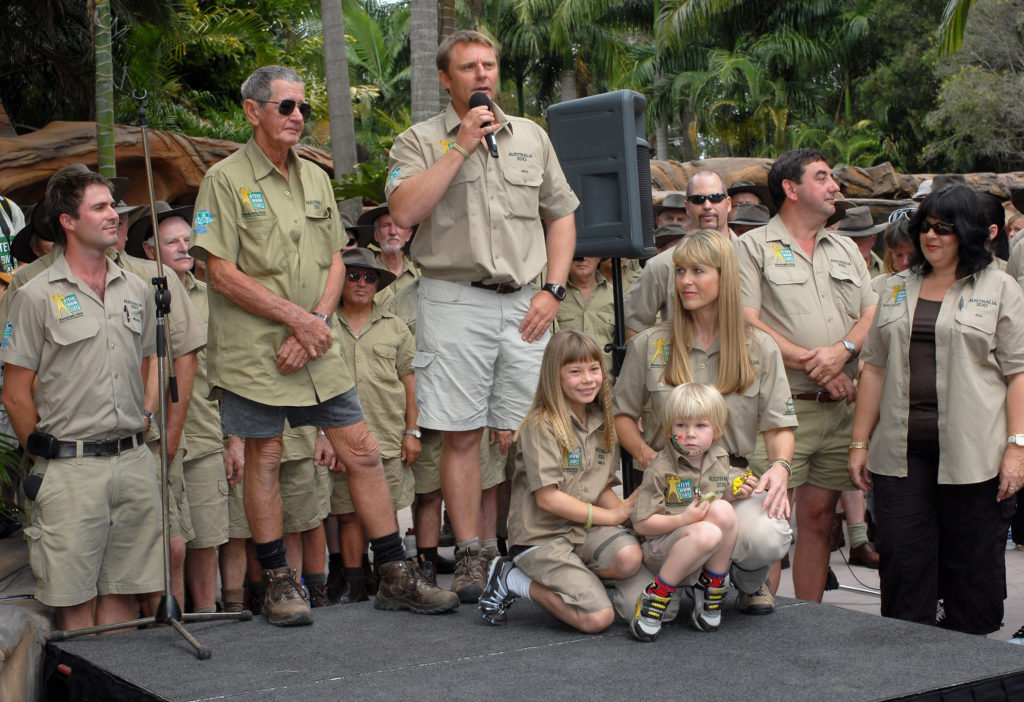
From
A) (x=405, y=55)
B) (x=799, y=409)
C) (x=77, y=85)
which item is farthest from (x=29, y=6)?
(x=405, y=55)

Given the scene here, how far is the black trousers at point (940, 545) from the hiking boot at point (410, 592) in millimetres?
1706

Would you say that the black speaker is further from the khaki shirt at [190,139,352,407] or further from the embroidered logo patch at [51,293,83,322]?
the embroidered logo patch at [51,293,83,322]

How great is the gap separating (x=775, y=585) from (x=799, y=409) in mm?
742

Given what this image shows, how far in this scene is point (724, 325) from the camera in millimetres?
4129

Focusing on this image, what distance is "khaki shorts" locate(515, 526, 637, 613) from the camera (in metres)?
3.86

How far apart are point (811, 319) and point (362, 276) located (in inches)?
89.6

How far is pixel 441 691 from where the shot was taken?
3.27 metres

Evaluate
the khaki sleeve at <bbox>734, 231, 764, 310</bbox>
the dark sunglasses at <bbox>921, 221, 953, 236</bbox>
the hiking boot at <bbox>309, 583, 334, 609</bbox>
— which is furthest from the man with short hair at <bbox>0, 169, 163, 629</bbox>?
the dark sunglasses at <bbox>921, 221, 953, 236</bbox>

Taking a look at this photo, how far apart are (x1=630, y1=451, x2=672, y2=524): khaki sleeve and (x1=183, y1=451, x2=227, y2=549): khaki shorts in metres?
2.03

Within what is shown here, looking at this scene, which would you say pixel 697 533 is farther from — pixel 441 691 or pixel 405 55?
pixel 405 55

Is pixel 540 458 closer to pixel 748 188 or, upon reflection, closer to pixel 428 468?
pixel 428 468

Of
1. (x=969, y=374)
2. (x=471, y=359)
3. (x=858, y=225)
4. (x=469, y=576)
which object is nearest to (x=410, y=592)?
(x=469, y=576)

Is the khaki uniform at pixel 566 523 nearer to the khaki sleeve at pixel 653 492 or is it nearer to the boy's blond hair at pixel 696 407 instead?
the khaki sleeve at pixel 653 492

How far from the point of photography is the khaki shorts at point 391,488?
559 cm
